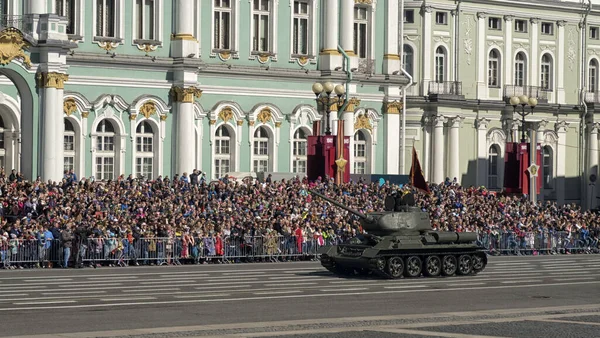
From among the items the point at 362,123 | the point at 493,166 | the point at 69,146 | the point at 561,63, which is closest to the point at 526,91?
the point at 561,63

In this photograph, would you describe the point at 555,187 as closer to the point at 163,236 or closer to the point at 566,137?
the point at 566,137

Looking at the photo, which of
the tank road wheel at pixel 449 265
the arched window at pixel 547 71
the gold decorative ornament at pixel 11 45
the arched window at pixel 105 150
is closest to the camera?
the tank road wheel at pixel 449 265

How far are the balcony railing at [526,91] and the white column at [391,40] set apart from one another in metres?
11.8

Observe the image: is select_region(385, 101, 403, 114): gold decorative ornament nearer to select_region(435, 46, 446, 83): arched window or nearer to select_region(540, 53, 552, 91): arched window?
select_region(435, 46, 446, 83): arched window

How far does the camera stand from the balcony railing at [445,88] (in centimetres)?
7331

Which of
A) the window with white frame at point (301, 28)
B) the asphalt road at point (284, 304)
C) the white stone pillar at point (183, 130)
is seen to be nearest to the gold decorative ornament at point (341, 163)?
the white stone pillar at point (183, 130)

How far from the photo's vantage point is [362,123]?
64.9m

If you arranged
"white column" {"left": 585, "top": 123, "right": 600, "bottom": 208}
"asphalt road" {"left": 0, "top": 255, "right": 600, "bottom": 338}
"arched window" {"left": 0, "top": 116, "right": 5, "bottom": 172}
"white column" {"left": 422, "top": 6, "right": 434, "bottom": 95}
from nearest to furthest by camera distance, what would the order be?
"asphalt road" {"left": 0, "top": 255, "right": 600, "bottom": 338} → "arched window" {"left": 0, "top": 116, "right": 5, "bottom": 172} → "white column" {"left": 422, "top": 6, "right": 434, "bottom": 95} → "white column" {"left": 585, "top": 123, "right": 600, "bottom": 208}

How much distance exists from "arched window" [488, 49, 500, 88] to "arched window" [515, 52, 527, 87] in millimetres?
1348

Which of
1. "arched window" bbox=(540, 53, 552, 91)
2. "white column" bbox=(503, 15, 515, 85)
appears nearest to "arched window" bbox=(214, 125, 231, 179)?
"white column" bbox=(503, 15, 515, 85)

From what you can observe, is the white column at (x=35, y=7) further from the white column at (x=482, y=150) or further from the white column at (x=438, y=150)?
the white column at (x=482, y=150)

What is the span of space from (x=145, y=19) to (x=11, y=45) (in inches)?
344

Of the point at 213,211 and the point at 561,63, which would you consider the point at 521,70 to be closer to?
the point at 561,63

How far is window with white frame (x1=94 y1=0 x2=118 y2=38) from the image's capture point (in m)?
54.4
